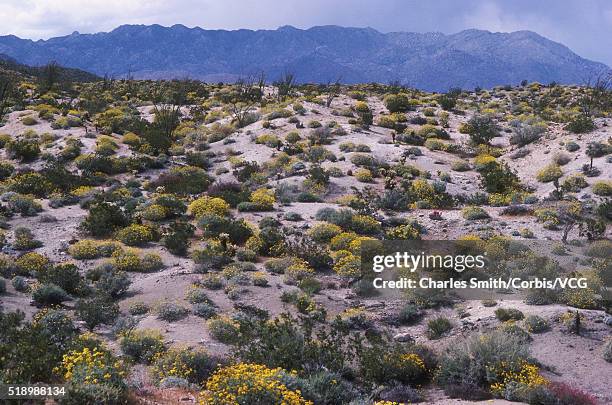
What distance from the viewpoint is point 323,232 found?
1689cm

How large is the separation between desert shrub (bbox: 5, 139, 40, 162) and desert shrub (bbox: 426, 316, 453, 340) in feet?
70.5

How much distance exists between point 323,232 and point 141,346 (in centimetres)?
803

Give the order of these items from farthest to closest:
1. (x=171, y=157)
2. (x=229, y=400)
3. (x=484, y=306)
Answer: (x=171, y=157) < (x=484, y=306) < (x=229, y=400)

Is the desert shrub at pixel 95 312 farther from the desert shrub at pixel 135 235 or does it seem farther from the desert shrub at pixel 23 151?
the desert shrub at pixel 23 151

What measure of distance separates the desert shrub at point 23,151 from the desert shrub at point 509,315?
22589 mm

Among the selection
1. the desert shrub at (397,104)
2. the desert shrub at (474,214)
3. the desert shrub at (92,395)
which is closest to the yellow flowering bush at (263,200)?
the desert shrub at (474,214)

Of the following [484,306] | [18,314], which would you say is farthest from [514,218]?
[18,314]

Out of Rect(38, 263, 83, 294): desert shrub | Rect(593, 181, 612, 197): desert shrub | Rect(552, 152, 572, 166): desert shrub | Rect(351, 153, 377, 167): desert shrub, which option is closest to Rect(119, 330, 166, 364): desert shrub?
Rect(38, 263, 83, 294): desert shrub

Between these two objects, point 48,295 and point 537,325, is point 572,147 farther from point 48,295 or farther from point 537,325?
point 48,295

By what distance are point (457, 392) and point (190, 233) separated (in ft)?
33.5

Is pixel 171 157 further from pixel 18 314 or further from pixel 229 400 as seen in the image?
pixel 229 400

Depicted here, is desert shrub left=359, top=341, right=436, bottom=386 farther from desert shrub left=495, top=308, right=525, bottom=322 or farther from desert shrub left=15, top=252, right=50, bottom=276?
desert shrub left=15, top=252, right=50, bottom=276

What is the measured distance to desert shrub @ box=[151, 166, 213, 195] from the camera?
21891mm

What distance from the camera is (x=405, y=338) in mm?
11406
